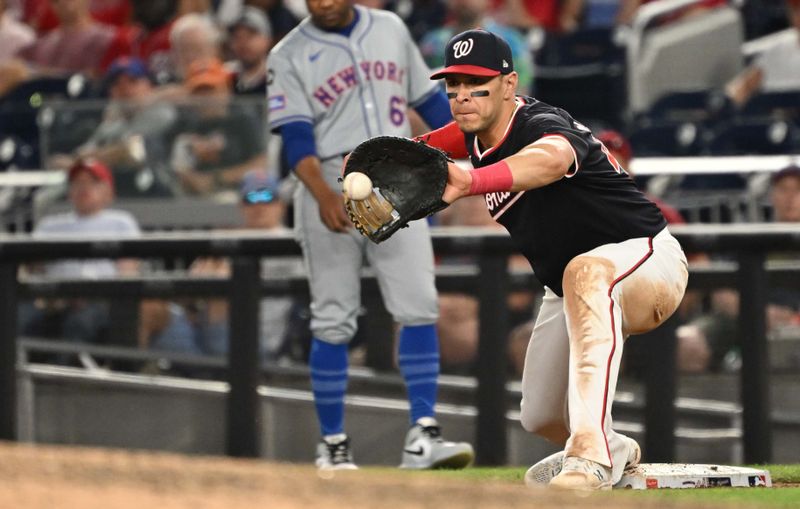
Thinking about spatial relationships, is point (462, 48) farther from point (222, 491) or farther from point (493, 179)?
point (222, 491)

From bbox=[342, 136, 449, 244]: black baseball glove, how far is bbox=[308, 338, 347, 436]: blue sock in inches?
67.6

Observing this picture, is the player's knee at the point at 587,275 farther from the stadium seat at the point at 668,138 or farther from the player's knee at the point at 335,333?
the stadium seat at the point at 668,138

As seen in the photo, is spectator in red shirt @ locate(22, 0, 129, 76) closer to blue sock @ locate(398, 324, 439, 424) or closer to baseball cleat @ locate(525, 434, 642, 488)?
blue sock @ locate(398, 324, 439, 424)

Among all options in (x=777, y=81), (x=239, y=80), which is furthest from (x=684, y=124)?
(x=239, y=80)

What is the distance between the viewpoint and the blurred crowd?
7113mm

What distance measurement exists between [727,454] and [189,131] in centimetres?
366

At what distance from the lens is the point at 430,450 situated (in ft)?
18.6

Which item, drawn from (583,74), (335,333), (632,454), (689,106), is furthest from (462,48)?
(583,74)

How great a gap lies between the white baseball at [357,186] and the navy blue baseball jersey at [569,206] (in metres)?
0.55

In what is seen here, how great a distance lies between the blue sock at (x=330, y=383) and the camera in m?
5.84

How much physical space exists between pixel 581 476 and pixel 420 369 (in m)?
1.62

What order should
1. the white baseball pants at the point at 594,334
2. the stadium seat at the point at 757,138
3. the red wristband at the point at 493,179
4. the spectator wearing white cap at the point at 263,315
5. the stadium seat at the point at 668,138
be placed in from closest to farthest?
the red wristband at the point at 493,179 → the white baseball pants at the point at 594,334 → the spectator wearing white cap at the point at 263,315 → the stadium seat at the point at 757,138 → the stadium seat at the point at 668,138

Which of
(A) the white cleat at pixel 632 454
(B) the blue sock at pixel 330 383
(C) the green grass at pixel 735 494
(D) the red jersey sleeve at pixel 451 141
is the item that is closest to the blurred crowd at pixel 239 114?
(B) the blue sock at pixel 330 383

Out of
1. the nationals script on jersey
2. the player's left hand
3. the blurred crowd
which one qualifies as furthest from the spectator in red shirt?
the player's left hand
